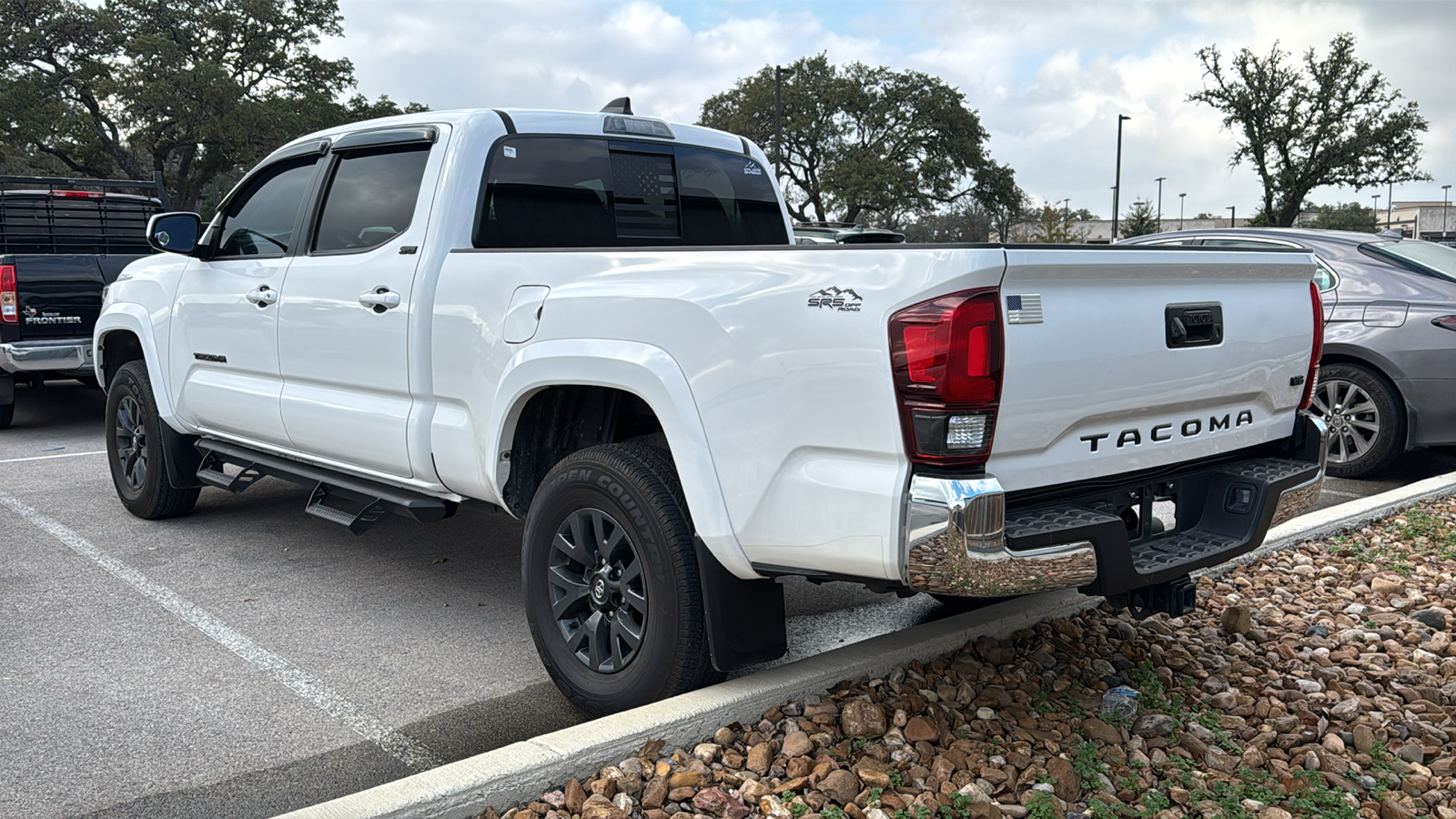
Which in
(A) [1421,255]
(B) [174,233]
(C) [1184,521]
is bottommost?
(C) [1184,521]

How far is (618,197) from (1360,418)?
5.41 m

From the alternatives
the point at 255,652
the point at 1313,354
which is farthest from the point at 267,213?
the point at 1313,354

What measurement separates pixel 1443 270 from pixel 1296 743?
5.27 m

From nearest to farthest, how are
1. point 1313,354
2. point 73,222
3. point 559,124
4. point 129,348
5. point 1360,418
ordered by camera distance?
point 1313,354
point 559,124
point 129,348
point 1360,418
point 73,222

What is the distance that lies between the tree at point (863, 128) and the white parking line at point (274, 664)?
4491cm

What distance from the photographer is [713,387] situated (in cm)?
317

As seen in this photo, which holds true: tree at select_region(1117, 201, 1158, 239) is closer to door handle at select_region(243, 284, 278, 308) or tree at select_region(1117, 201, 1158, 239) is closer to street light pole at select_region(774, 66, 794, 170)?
street light pole at select_region(774, 66, 794, 170)

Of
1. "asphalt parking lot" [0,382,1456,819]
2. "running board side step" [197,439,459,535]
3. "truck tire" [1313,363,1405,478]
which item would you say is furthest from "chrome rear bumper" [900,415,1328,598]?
"truck tire" [1313,363,1405,478]

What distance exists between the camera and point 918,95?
165 feet

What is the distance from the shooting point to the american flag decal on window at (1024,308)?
9.23 feet

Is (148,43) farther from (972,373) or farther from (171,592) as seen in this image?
(972,373)

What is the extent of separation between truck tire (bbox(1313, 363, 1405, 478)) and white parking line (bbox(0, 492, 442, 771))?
6258 mm

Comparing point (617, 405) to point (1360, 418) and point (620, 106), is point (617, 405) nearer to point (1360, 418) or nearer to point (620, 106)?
point (620, 106)

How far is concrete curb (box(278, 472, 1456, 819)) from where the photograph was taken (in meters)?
2.81
